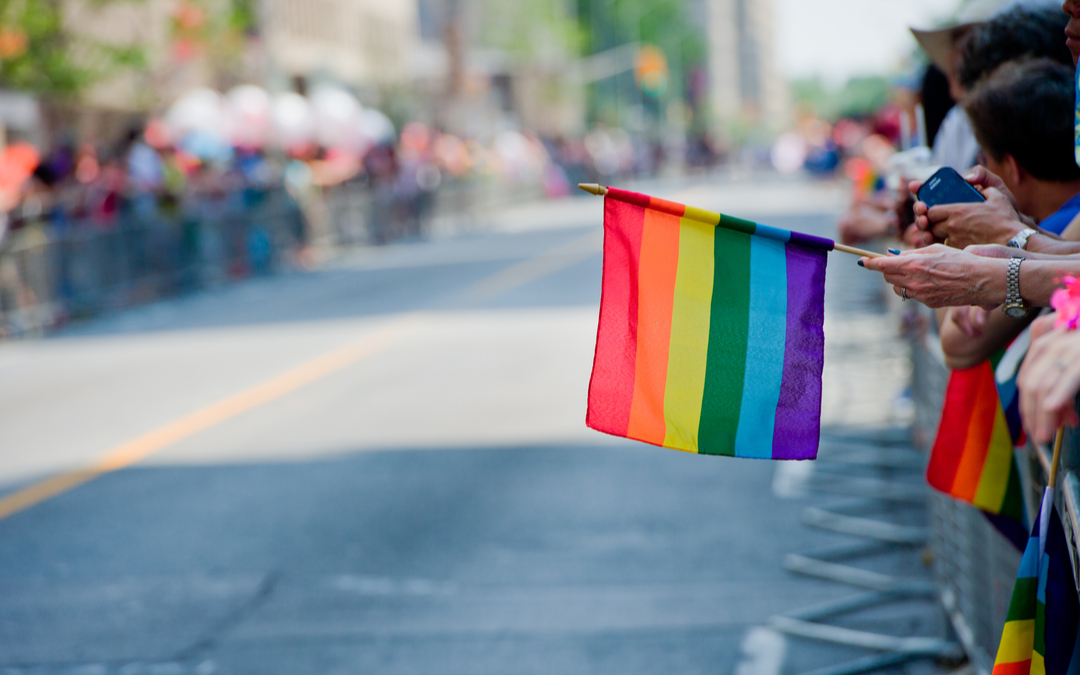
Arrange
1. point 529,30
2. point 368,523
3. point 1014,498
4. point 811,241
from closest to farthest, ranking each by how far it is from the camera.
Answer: point 811,241, point 1014,498, point 368,523, point 529,30

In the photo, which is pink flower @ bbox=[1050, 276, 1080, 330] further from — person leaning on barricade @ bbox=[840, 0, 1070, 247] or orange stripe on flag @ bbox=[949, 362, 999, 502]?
orange stripe on flag @ bbox=[949, 362, 999, 502]

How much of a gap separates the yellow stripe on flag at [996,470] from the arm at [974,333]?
0.64 ft

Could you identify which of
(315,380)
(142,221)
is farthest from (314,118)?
(315,380)

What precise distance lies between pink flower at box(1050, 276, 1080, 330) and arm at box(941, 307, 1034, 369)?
0.87 metres

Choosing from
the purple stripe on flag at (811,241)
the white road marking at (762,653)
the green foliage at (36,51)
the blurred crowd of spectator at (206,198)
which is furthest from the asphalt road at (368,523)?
the green foliage at (36,51)

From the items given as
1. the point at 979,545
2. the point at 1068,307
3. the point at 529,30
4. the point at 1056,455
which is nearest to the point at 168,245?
the point at 979,545

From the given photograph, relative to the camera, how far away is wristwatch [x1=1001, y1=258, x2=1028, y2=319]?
8.84ft

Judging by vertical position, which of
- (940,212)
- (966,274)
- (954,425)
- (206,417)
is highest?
(940,212)

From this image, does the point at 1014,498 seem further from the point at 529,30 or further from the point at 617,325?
the point at 529,30

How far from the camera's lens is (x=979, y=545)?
3924 millimetres

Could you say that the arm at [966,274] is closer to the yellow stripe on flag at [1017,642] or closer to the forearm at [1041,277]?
the forearm at [1041,277]

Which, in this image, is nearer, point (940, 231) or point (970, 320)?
point (940, 231)

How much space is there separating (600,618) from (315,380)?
653 cm

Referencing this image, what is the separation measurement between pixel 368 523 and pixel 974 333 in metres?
4.33
